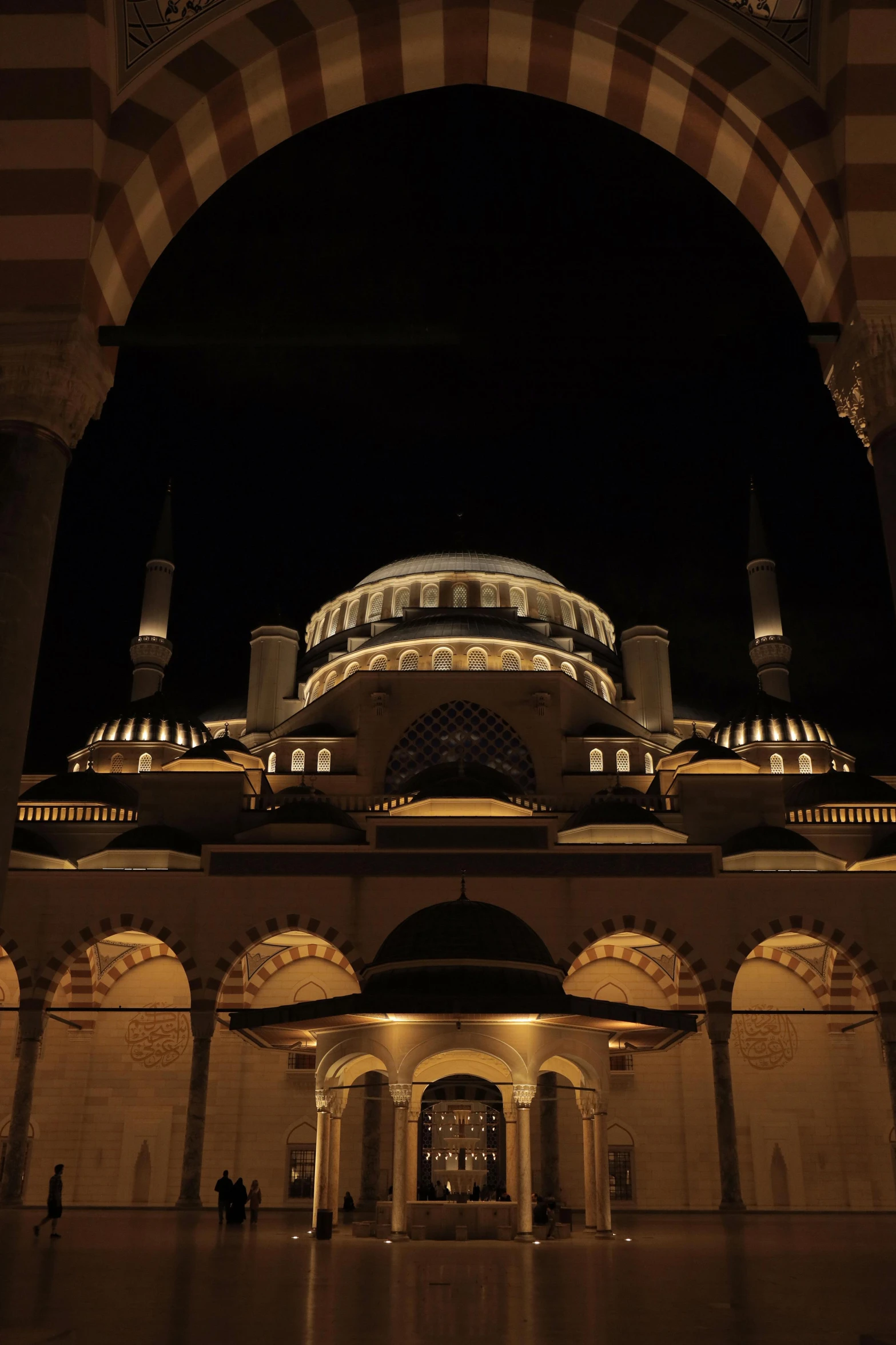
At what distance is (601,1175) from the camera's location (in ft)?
40.7

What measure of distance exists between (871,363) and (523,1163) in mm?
8191

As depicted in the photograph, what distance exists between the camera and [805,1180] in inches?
822

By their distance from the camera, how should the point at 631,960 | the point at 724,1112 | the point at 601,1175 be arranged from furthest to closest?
the point at 631,960
the point at 724,1112
the point at 601,1175

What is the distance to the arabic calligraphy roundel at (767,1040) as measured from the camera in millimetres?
21656

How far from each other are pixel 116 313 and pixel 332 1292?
609 centimetres

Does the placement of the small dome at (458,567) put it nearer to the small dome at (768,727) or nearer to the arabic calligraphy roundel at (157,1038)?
the small dome at (768,727)

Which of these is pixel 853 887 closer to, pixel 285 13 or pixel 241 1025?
pixel 241 1025

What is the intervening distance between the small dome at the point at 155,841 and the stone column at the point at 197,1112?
3.63 meters

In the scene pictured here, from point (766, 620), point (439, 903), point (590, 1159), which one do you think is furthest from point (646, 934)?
point (766, 620)

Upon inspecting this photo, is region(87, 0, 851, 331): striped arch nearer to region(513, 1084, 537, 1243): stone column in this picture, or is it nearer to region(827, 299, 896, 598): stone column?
region(827, 299, 896, 598): stone column

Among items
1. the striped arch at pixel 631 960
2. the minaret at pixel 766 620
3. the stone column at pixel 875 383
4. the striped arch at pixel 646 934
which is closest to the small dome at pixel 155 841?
the striped arch at pixel 646 934

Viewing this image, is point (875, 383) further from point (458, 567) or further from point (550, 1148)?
point (458, 567)

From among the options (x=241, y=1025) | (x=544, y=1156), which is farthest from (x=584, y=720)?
(x=241, y=1025)

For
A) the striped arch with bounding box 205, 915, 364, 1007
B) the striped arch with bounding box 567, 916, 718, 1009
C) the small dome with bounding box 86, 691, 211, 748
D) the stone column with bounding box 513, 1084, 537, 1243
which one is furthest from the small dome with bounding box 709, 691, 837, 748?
the stone column with bounding box 513, 1084, 537, 1243
